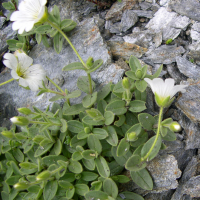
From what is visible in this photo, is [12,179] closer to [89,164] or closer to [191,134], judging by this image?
[89,164]

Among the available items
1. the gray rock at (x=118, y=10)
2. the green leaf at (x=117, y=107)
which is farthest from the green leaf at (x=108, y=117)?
the gray rock at (x=118, y=10)

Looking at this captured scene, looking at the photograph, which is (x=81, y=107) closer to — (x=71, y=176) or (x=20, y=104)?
(x=71, y=176)

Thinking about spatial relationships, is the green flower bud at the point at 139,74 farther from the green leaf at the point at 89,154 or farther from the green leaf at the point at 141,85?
the green leaf at the point at 89,154

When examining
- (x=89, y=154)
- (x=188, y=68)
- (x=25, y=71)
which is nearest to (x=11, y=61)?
(x=25, y=71)

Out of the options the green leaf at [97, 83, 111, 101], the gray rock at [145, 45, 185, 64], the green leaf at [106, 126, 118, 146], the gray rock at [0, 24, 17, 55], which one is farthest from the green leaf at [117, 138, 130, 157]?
the gray rock at [0, 24, 17, 55]

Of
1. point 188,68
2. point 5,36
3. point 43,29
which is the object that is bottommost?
point 188,68

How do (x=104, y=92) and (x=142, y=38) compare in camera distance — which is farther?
(x=142, y=38)

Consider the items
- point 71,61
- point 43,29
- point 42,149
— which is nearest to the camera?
point 42,149
